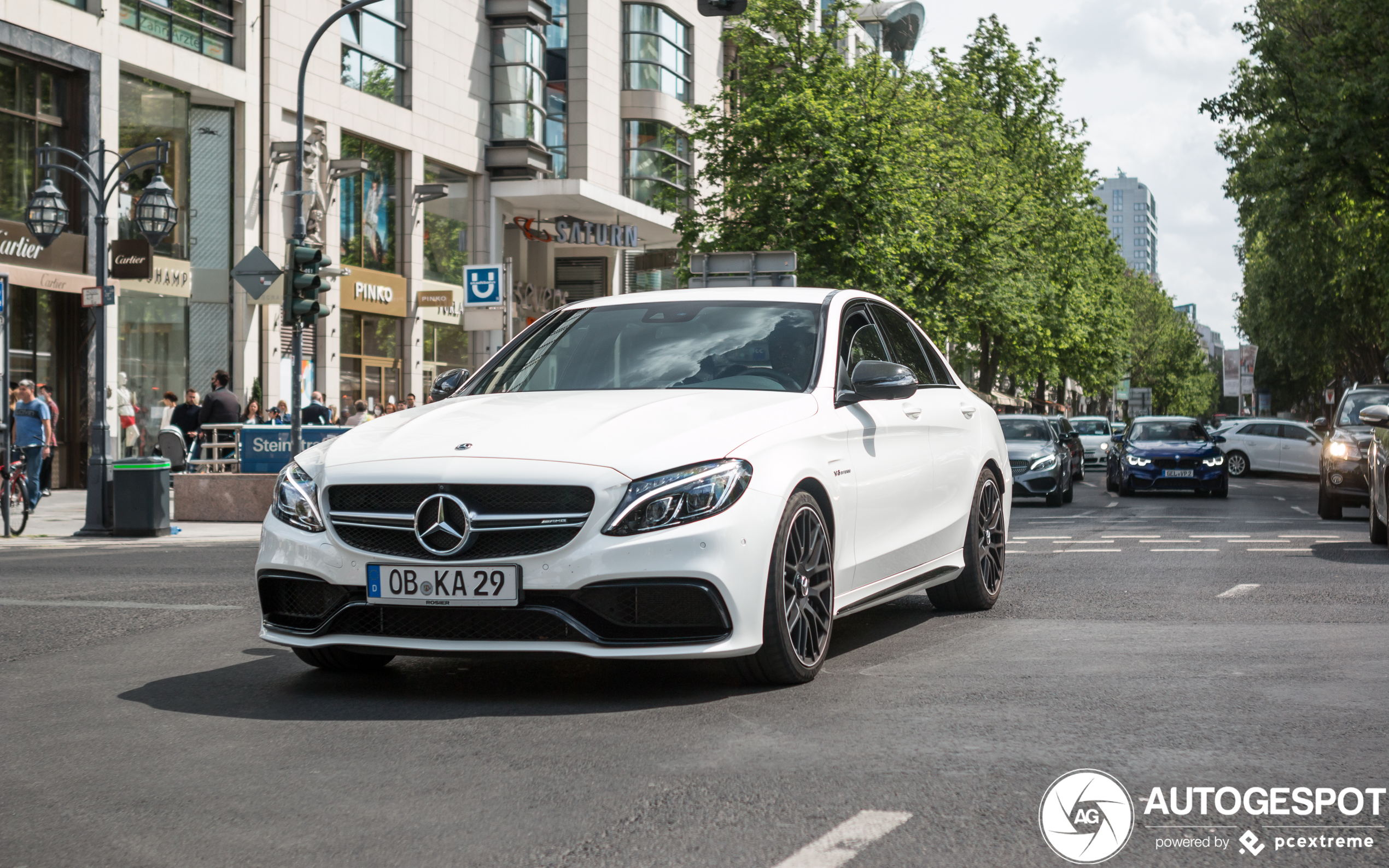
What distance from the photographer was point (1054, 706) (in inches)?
212

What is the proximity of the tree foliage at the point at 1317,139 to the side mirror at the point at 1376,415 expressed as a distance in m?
13.5

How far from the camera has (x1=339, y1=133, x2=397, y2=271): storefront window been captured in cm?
3259

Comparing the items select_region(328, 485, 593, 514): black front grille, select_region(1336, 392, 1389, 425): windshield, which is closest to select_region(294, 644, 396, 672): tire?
select_region(328, 485, 593, 514): black front grille

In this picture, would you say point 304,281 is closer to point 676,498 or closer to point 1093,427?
point 676,498

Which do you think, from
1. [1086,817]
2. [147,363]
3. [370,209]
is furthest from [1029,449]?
[1086,817]

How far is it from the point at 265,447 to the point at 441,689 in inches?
602

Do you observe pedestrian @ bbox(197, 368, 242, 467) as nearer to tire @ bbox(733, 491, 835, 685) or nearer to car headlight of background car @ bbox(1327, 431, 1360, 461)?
car headlight of background car @ bbox(1327, 431, 1360, 461)

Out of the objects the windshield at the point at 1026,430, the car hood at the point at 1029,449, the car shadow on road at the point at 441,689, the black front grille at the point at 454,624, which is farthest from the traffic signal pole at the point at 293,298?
A: the black front grille at the point at 454,624

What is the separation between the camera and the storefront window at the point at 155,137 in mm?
26672

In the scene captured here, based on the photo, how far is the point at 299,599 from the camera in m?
5.85

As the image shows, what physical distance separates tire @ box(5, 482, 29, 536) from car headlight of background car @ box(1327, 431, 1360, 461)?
49.1 feet

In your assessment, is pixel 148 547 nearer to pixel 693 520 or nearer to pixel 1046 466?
pixel 693 520

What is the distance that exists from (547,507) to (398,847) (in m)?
1.86

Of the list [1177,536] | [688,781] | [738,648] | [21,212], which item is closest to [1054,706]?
[738,648]
